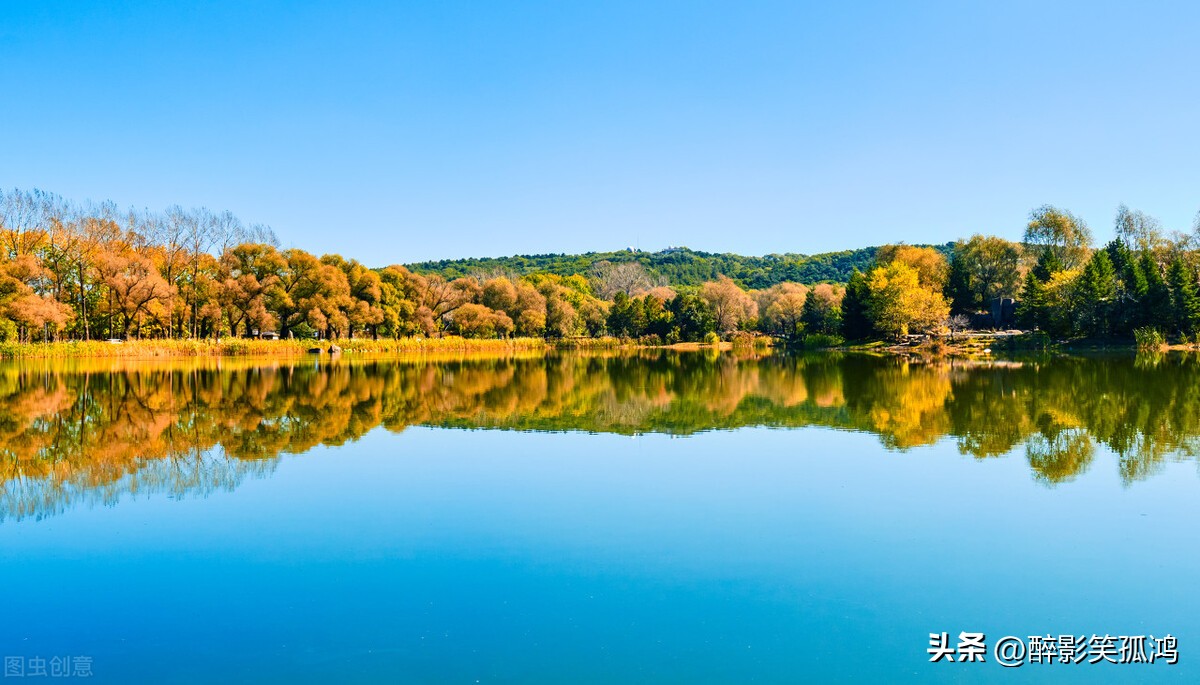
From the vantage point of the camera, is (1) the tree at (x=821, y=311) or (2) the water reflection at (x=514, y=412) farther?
(1) the tree at (x=821, y=311)

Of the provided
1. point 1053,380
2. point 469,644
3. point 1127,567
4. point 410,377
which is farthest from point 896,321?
point 469,644

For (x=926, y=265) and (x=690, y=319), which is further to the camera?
(x=690, y=319)

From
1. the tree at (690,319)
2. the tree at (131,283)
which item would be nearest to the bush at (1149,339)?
the tree at (690,319)

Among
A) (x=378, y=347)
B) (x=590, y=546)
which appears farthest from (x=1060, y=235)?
(x=590, y=546)

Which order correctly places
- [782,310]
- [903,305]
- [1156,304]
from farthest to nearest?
[782,310]
[903,305]
[1156,304]

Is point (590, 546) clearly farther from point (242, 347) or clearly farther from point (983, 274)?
point (983, 274)

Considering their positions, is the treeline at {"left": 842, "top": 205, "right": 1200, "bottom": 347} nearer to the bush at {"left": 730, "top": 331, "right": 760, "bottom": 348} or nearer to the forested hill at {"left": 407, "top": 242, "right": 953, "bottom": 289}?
the bush at {"left": 730, "top": 331, "right": 760, "bottom": 348}

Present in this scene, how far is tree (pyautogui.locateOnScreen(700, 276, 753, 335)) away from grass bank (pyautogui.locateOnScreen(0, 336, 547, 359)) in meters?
17.2

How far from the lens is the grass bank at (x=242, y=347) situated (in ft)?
123

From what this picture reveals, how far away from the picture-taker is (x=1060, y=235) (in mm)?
54812

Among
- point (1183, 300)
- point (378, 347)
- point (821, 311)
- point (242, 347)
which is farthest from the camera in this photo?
point (821, 311)

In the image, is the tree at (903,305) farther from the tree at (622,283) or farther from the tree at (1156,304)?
the tree at (622,283)

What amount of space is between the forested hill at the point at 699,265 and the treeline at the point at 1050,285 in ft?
194

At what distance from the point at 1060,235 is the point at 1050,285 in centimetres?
1183
